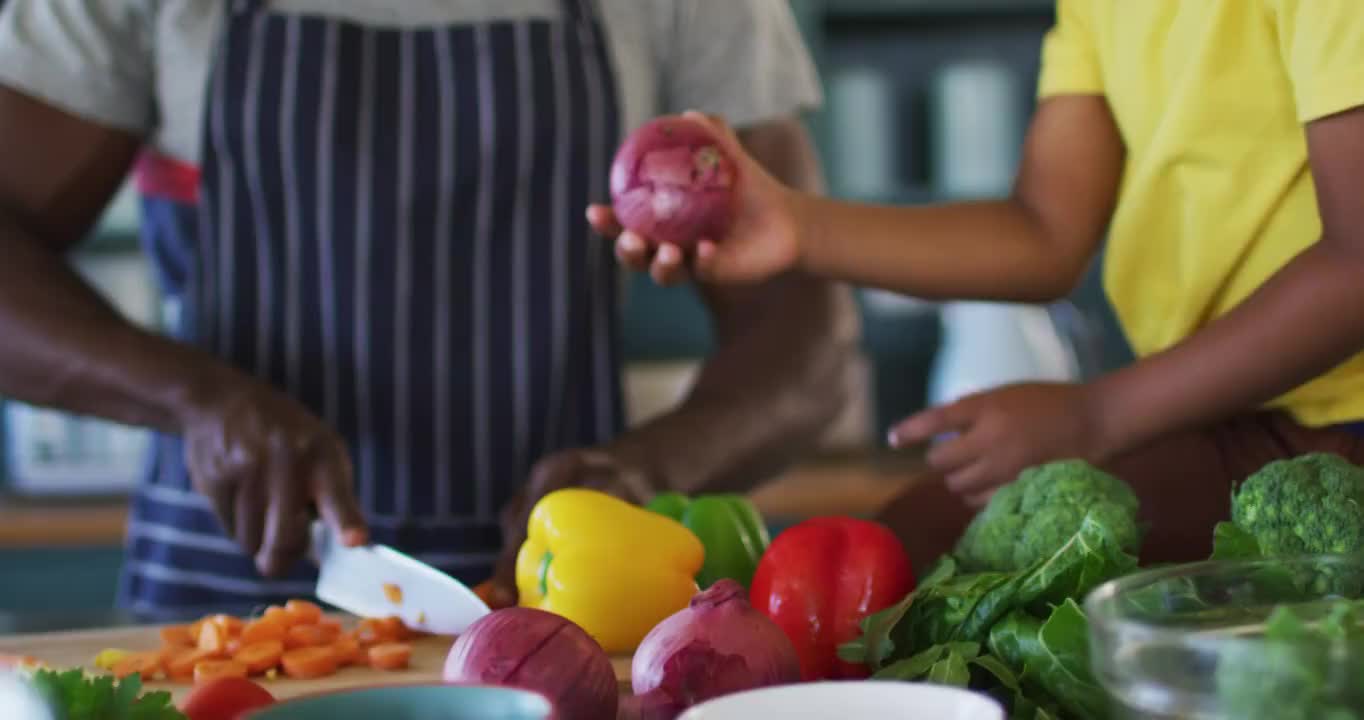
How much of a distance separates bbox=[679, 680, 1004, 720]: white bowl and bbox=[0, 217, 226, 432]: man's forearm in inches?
33.2

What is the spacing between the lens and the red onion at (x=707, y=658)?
67cm

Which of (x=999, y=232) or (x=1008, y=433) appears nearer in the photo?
(x=1008, y=433)

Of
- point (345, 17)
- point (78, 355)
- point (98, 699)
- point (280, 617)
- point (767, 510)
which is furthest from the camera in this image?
point (767, 510)

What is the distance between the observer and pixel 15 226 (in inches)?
54.5

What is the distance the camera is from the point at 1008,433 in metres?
0.95

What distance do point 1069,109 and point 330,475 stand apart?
1.98ft

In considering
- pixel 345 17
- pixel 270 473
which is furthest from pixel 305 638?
pixel 345 17

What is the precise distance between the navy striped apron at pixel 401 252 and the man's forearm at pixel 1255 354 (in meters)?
0.67

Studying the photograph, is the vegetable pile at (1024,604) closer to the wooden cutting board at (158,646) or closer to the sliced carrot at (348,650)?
the wooden cutting board at (158,646)

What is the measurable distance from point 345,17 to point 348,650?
28.2 inches

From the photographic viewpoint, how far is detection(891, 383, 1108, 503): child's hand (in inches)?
37.4

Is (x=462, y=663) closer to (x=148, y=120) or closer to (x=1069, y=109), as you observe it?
(x=1069, y=109)

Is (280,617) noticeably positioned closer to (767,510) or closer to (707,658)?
(707,658)

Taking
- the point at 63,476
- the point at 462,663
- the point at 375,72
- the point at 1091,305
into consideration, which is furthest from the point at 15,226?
the point at 1091,305
